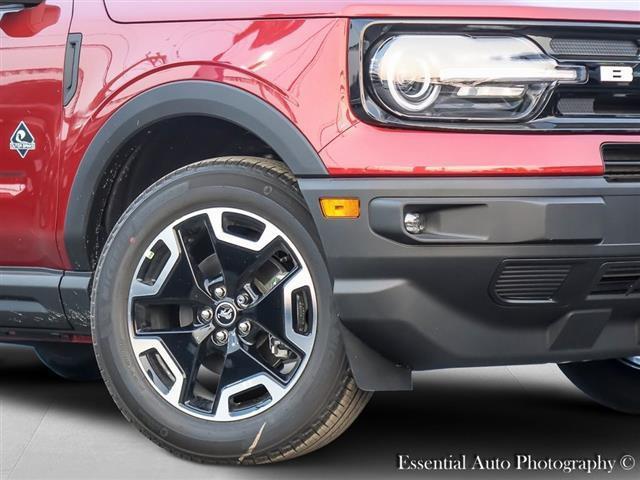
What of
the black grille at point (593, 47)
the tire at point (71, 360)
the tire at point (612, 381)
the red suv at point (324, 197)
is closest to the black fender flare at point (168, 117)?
the red suv at point (324, 197)

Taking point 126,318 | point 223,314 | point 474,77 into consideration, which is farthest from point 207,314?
point 474,77

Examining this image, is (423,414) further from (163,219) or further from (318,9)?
(318,9)

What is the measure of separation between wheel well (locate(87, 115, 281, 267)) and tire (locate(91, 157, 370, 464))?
0.70 feet

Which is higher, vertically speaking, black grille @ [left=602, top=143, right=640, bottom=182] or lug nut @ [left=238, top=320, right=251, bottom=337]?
black grille @ [left=602, top=143, right=640, bottom=182]

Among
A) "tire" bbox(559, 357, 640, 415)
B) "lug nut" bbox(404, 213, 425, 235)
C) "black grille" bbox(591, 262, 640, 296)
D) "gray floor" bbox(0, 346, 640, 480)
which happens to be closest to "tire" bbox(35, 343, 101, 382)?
"gray floor" bbox(0, 346, 640, 480)

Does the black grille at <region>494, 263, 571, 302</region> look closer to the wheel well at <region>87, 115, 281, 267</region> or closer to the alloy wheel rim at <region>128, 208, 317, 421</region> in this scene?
the alloy wheel rim at <region>128, 208, 317, 421</region>

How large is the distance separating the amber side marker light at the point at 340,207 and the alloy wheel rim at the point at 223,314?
8.3 inches

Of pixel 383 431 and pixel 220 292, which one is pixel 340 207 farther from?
pixel 383 431

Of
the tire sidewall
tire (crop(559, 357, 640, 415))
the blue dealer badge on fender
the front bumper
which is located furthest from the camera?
tire (crop(559, 357, 640, 415))

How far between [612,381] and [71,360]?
6.84 ft

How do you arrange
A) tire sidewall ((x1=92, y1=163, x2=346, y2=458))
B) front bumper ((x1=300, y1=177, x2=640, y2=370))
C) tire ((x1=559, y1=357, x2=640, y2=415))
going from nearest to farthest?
front bumper ((x1=300, y1=177, x2=640, y2=370)) → tire sidewall ((x1=92, y1=163, x2=346, y2=458)) → tire ((x1=559, y1=357, x2=640, y2=415))

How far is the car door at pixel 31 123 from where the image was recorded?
4.17 m

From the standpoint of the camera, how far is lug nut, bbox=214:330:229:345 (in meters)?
3.82

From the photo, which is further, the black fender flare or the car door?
the car door
